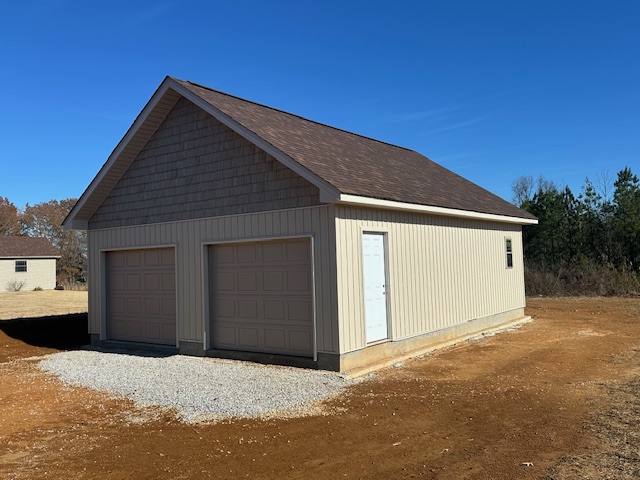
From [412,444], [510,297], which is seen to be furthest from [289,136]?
[510,297]

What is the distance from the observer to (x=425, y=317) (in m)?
11.1

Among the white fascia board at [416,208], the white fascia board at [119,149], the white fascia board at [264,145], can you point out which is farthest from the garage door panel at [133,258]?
the white fascia board at [416,208]

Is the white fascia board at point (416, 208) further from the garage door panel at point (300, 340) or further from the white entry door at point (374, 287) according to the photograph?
the garage door panel at point (300, 340)

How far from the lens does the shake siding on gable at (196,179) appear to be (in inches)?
383

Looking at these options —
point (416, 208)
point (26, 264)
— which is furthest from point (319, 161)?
point (26, 264)

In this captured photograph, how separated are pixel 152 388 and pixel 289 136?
217 inches

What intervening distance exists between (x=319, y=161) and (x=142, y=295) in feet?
18.1

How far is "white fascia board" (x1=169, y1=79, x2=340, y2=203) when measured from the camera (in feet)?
28.1

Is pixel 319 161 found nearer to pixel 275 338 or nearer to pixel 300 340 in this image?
pixel 300 340

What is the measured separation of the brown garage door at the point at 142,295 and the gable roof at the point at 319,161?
Result: 1.68 m

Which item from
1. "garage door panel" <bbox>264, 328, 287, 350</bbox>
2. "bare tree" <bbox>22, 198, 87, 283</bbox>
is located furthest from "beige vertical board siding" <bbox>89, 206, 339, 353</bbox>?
"bare tree" <bbox>22, 198, 87, 283</bbox>

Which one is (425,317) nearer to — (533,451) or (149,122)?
(533,451)

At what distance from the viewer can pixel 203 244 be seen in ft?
35.3

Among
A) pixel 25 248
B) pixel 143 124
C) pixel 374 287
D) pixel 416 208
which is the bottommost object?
pixel 374 287
